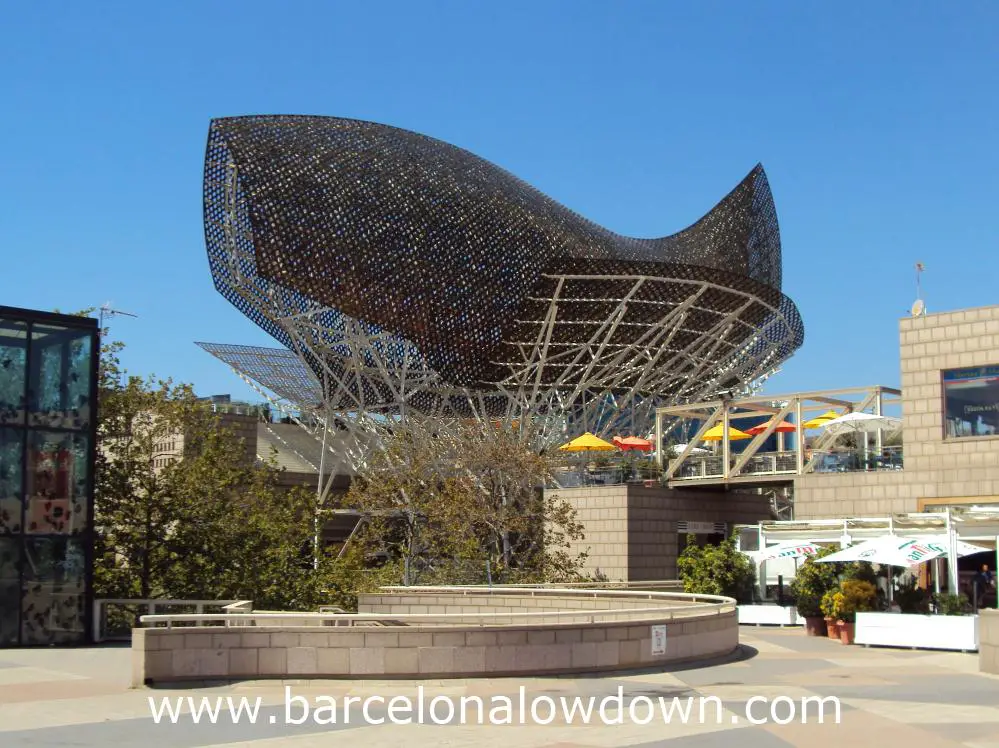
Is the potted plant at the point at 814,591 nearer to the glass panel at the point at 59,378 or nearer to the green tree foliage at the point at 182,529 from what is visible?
the green tree foliage at the point at 182,529

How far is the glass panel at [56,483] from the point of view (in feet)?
76.1

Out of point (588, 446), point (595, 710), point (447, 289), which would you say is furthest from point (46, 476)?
point (447, 289)

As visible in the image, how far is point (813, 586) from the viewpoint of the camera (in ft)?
88.2

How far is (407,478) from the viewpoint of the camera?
4231 centimetres

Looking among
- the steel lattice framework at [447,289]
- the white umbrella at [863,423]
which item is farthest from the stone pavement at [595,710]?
the steel lattice framework at [447,289]

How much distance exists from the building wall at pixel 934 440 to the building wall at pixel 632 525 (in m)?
6.88

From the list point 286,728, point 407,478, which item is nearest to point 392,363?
point 407,478

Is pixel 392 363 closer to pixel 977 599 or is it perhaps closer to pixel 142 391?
pixel 142 391

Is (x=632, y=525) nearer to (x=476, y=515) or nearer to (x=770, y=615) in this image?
(x=476, y=515)

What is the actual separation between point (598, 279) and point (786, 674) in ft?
129

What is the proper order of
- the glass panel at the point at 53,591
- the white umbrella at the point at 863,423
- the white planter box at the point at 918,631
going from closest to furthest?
the white planter box at the point at 918,631 → the glass panel at the point at 53,591 → the white umbrella at the point at 863,423

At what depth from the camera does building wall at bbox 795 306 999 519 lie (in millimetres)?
30625

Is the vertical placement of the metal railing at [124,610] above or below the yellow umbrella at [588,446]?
below

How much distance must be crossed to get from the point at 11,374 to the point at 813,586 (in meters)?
17.2
